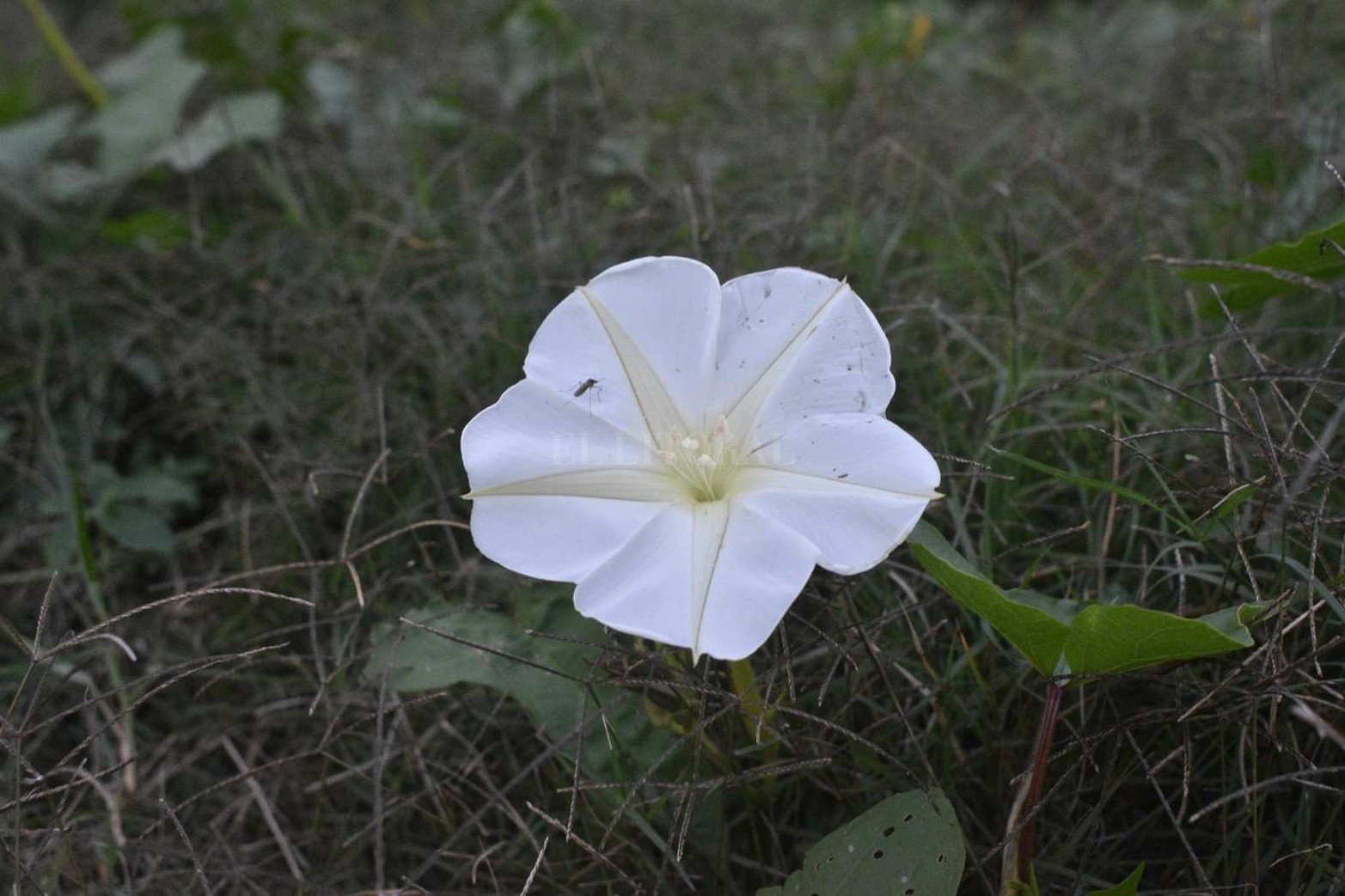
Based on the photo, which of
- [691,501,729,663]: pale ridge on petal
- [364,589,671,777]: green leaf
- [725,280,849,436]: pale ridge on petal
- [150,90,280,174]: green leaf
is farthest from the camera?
[150,90,280,174]: green leaf

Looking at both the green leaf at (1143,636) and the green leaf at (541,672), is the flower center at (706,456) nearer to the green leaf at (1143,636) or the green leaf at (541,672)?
the green leaf at (541,672)

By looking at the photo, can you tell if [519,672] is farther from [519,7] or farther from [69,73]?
[69,73]

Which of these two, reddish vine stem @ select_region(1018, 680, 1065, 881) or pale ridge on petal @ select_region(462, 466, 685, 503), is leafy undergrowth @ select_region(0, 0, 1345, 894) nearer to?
reddish vine stem @ select_region(1018, 680, 1065, 881)

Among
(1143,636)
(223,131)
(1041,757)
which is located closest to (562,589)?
(1041,757)

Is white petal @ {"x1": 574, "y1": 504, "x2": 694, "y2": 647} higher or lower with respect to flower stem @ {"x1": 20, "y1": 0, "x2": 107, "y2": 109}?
lower

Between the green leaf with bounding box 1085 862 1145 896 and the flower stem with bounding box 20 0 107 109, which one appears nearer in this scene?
the green leaf with bounding box 1085 862 1145 896

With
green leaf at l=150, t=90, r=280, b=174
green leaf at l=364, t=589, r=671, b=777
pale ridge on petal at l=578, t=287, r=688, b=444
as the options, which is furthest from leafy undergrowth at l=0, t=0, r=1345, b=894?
pale ridge on petal at l=578, t=287, r=688, b=444

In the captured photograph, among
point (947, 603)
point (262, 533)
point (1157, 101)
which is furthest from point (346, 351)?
point (1157, 101)

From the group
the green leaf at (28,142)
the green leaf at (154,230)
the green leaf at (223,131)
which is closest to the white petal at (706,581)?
the green leaf at (154,230)
